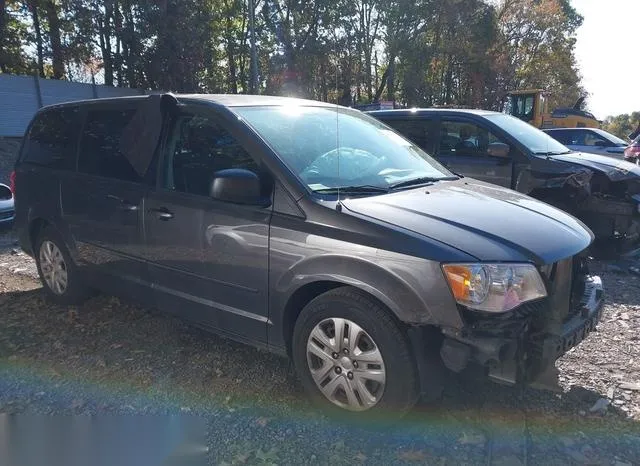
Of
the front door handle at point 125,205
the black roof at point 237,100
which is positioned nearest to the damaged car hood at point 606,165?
the black roof at point 237,100

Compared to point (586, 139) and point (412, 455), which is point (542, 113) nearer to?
point (586, 139)

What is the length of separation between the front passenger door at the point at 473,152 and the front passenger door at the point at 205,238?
12.7ft

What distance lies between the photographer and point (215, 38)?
95.5 ft

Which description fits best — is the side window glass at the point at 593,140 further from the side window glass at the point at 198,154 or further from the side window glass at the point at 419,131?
the side window glass at the point at 198,154

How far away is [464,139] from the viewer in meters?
6.92

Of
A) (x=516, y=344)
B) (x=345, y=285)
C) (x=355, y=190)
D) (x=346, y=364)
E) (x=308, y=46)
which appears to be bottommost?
(x=346, y=364)

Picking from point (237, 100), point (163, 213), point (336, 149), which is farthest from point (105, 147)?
point (336, 149)

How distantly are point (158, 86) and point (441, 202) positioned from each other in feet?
83.6

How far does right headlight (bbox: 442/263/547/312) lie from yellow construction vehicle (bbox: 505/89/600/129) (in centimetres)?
2150

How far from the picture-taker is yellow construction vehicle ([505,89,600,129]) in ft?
71.4

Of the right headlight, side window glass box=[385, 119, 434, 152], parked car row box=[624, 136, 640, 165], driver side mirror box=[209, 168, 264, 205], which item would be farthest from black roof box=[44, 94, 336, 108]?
parked car row box=[624, 136, 640, 165]

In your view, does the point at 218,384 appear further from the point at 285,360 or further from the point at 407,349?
the point at 407,349

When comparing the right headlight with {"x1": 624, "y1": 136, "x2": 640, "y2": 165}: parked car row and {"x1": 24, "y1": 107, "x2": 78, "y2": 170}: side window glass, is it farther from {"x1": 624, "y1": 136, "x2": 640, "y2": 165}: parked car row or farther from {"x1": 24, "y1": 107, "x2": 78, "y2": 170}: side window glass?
{"x1": 624, "y1": 136, "x2": 640, "y2": 165}: parked car row

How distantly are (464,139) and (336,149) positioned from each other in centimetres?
386
